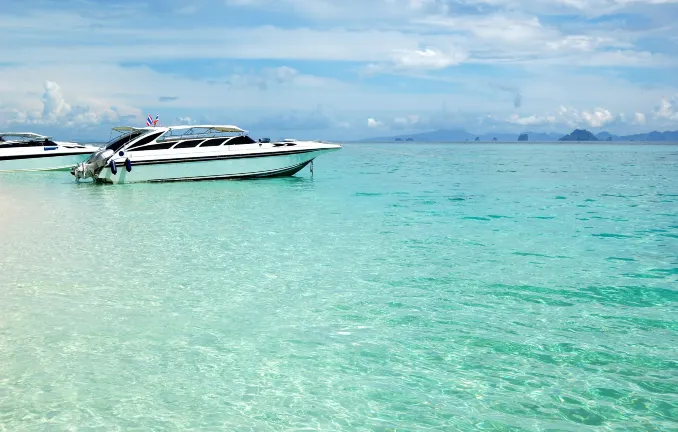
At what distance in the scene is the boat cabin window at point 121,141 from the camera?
3134cm

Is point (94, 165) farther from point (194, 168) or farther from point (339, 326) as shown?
point (339, 326)

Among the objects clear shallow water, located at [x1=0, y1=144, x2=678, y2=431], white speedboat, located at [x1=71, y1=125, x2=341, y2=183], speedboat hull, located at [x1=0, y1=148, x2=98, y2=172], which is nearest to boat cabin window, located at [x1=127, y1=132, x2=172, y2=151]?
white speedboat, located at [x1=71, y1=125, x2=341, y2=183]

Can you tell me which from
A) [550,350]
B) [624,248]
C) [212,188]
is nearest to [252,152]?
[212,188]

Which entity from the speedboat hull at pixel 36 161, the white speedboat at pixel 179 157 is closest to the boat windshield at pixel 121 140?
the white speedboat at pixel 179 157

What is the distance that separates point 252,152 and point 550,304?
23987 millimetres

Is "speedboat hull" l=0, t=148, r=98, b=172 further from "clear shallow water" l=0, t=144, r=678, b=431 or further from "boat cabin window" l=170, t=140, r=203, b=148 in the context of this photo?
"clear shallow water" l=0, t=144, r=678, b=431

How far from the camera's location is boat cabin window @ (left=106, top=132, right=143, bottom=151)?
3134 centimetres

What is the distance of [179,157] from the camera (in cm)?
3062

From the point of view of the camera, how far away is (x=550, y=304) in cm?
911

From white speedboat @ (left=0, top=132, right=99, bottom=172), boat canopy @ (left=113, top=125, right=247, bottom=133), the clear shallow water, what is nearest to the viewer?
the clear shallow water

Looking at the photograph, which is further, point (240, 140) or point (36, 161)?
point (36, 161)

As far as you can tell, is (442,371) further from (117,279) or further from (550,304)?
(117,279)

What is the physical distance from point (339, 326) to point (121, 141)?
26.7 meters

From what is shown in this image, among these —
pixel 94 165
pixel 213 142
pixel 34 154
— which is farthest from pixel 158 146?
pixel 34 154
